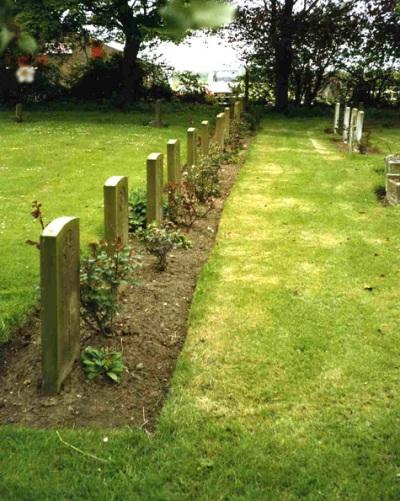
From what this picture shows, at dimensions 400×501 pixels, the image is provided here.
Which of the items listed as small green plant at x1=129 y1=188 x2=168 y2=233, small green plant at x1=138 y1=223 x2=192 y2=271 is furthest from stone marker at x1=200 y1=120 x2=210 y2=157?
small green plant at x1=138 y1=223 x2=192 y2=271

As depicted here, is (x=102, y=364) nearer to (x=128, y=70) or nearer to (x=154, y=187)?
(x=154, y=187)

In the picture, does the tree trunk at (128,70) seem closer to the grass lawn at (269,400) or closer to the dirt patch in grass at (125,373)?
the grass lawn at (269,400)

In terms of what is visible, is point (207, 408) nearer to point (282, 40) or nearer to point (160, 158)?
point (160, 158)

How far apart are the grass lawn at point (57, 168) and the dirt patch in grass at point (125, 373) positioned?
52cm

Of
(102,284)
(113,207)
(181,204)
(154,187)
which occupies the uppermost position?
(113,207)

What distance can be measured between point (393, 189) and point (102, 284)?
6.27 meters

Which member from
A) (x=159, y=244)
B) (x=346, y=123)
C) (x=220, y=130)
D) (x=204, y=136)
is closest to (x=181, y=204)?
(x=159, y=244)

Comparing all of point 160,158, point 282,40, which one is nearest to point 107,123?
point 282,40

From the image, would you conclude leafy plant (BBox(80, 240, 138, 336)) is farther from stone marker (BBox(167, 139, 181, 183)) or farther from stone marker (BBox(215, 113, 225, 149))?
stone marker (BBox(215, 113, 225, 149))

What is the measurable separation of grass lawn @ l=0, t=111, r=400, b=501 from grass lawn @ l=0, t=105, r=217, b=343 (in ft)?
5.08

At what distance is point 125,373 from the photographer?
13.6 ft

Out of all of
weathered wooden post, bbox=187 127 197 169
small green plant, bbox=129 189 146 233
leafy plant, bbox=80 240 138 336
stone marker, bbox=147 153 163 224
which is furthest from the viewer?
weathered wooden post, bbox=187 127 197 169

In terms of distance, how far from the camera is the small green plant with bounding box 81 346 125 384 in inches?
159

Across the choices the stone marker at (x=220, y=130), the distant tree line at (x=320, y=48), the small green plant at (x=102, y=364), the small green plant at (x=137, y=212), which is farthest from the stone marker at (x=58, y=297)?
the distant tree line at (x=320, y=48)
